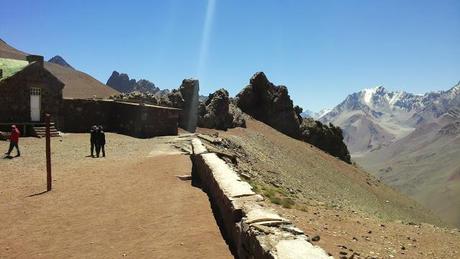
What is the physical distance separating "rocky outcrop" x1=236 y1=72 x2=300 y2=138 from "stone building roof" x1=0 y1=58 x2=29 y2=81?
32.5 meters

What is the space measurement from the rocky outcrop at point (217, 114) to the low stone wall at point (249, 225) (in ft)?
101

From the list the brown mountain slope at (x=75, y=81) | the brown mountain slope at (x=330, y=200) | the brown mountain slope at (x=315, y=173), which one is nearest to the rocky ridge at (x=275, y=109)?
the brown mountain slope at (x=315, y=173)

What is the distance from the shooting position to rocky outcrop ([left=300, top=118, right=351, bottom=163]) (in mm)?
64688

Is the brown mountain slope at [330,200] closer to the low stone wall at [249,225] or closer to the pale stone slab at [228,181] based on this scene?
the pale stone slab at [228,181]

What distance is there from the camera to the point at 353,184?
4981 cm

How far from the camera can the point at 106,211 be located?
1447 centimetres

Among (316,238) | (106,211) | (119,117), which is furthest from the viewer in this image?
(119,117)

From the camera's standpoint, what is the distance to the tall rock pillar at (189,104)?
43562mm

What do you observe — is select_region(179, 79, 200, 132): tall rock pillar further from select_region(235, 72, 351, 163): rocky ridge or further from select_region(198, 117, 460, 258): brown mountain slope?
select_region(235, 72, 351, 163): rocky ridge

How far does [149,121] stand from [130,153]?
968cm

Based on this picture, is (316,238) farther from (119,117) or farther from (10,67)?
(10,67)

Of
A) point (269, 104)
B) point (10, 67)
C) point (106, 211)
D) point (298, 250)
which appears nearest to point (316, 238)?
point (298, 250)

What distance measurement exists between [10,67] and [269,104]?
36089mm

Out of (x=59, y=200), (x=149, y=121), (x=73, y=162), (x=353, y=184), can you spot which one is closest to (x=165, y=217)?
(x=59, y=200)
